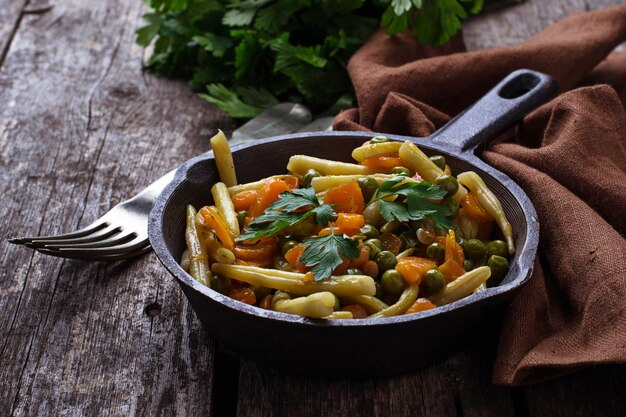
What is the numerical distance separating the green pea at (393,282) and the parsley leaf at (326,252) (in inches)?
4.3

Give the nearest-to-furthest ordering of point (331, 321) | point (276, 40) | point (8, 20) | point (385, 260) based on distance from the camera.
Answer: point (331, 321) < point (385, 260) < point (276, 40) < point (8, 20)

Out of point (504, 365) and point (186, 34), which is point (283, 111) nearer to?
point (186, 34)

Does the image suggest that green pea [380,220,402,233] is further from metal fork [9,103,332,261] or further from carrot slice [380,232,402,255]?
metal fork [9,103,332,261]

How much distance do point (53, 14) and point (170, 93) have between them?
1.22 metres

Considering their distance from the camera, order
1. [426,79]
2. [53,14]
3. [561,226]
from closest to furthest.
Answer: [561,226], [426,79], [53,14]

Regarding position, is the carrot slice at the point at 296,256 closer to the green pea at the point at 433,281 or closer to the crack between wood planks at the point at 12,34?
the green pea at the point at 433,281

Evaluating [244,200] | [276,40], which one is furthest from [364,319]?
[276,40]

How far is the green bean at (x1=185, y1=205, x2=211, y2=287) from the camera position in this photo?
2.27 meters

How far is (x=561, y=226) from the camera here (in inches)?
100

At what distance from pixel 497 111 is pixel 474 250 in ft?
2.53

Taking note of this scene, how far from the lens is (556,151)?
9.18 feet

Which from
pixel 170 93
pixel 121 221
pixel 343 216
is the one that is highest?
pixel 343 216

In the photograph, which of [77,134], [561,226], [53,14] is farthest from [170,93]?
[561,226]

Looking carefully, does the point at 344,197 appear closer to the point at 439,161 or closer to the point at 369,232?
the point at 369,232
